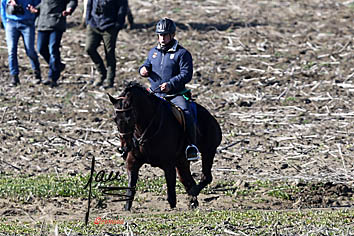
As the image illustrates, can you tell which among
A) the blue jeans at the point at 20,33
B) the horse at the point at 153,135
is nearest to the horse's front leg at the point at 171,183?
the horse at the point at 153,135

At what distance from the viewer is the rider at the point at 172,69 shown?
448 inches

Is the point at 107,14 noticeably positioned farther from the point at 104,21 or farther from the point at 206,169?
the point at 206,169

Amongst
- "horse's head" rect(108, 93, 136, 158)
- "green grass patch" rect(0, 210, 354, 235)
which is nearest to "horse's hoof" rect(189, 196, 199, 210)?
"green grass patch" rect(0, 210, 354, 235)

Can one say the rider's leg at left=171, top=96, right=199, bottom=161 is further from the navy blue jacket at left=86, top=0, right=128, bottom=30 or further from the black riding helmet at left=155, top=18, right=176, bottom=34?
the navy blue jacket at left=86, top=0, right=128, bottom=30

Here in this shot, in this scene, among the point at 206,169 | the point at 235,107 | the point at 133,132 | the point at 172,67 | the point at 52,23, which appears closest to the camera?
the point at 133,132

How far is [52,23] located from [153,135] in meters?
8.82

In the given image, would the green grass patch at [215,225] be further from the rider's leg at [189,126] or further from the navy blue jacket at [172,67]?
the navy blue jacket at [172,67]

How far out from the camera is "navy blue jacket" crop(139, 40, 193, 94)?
11.4m

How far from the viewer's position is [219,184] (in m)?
13.4

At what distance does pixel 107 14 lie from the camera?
18.6 m

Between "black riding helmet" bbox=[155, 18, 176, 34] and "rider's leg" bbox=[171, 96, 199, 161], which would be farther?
"rider's leg" bbox=[171, 96, 199, 161]

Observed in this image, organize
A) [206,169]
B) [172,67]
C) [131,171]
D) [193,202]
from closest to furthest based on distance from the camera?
[131,171] < [172,67] < [193,202] < [206,169]

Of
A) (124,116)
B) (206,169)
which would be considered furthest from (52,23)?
(124,116)

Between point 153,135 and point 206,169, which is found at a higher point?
point 153,135
